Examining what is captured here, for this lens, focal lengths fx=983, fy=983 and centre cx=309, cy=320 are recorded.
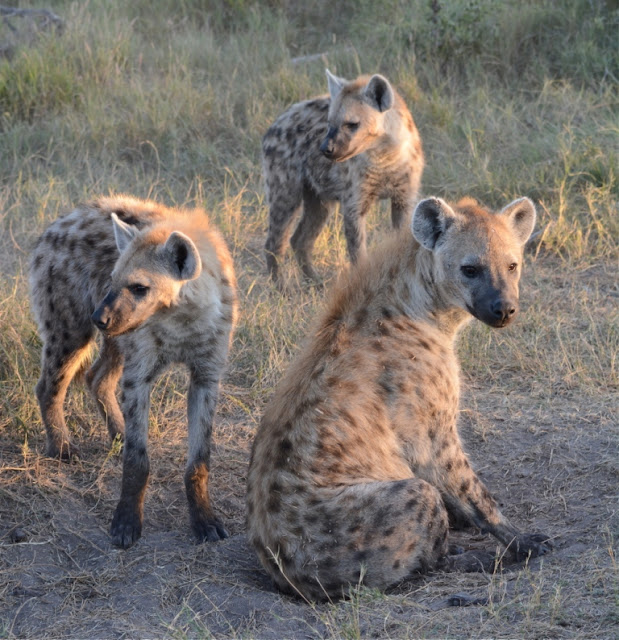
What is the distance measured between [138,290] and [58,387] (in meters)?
0.75

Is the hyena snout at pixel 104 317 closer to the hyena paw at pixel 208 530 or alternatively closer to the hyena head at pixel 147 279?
the hyena head at pixel 147 279

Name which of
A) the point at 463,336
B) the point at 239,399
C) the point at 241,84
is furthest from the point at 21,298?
the point at 241,84

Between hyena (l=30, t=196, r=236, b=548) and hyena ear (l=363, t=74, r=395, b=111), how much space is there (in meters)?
1.75

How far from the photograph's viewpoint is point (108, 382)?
147 inches

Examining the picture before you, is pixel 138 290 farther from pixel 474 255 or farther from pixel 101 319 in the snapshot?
pixel 474 255

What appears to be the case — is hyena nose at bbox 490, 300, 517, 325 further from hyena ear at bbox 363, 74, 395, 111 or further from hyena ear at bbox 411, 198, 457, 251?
hyena ear at bbox 363, 74, 395, 111

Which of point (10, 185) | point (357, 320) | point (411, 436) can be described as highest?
point (357, 320)

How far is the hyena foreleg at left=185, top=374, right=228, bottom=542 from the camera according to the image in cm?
316

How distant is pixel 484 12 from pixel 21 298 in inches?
155

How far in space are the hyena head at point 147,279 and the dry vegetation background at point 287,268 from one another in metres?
0.72

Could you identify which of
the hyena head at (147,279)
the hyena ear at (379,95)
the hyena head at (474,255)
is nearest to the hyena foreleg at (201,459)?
the hyena head at (147,279)

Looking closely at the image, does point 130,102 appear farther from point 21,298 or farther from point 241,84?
point 21,298

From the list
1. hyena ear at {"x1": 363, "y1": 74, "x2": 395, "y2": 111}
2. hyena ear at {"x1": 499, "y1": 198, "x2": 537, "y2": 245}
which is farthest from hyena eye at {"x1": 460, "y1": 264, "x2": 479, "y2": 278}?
hyena ear at {"x1": 363, "y1": 74, "x2": 395, "y2": 111}

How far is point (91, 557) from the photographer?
306cm
